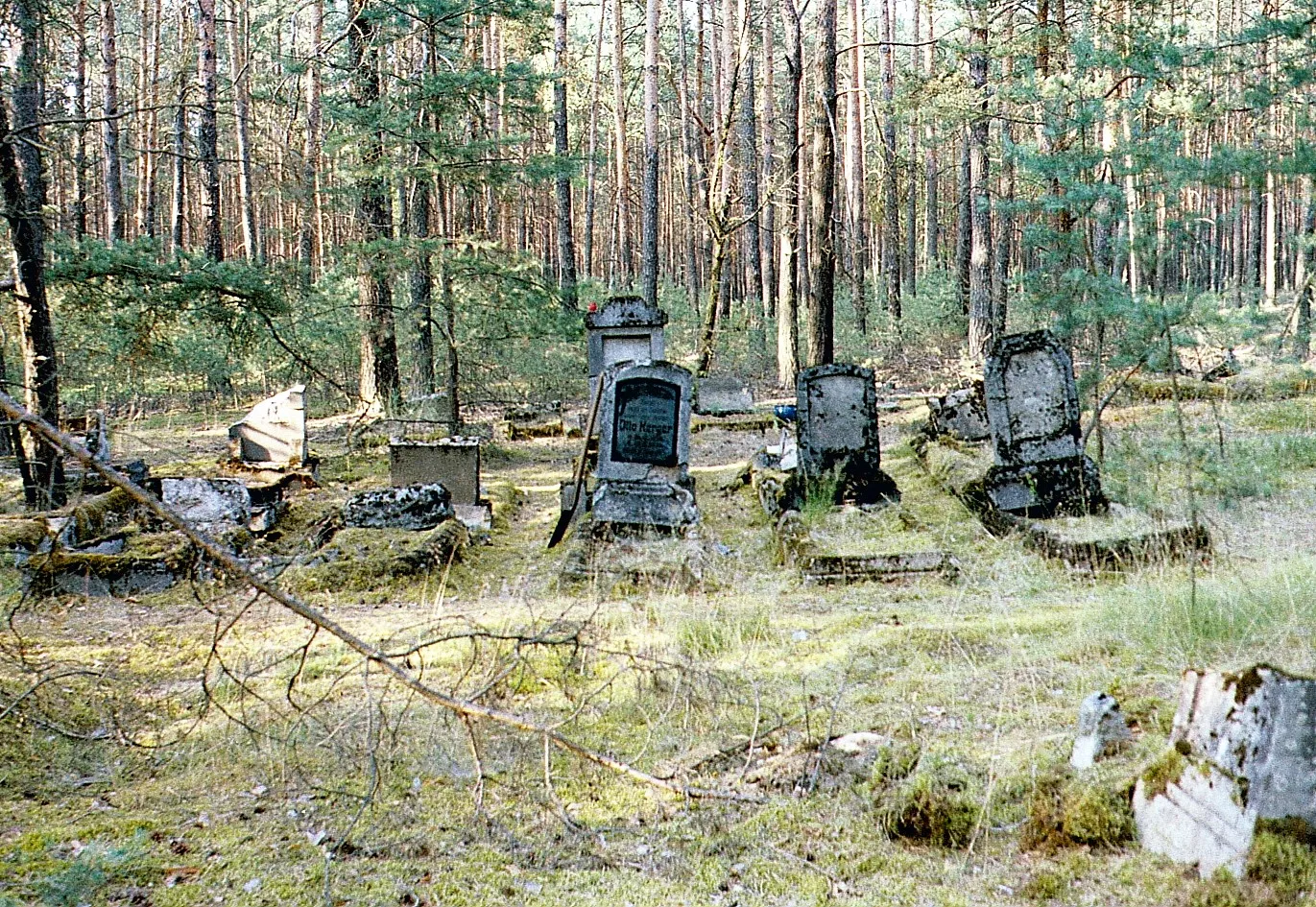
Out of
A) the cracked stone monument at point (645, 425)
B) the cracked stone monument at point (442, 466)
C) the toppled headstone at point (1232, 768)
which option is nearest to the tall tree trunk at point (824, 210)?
the cracked stone monument at point (645, 425)

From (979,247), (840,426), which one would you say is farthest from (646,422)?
(979,247)

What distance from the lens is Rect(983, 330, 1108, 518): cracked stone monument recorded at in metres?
9.59

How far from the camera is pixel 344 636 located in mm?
2938

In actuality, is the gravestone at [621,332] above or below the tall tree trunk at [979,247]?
below

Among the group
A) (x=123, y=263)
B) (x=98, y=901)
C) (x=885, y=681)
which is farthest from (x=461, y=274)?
(x=98, y=901)

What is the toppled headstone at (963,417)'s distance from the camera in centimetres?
1387

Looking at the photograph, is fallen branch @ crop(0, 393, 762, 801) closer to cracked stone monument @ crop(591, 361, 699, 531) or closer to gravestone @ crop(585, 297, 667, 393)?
cracked stone monument @ crop(591, 361, 699, 531)

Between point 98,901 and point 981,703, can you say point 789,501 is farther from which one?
point 98,901

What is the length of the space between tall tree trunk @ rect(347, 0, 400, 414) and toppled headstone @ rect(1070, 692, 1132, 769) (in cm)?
1104

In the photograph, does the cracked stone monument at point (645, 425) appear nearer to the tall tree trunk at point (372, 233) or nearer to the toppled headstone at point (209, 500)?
the toppled headstone at point (209, 500)

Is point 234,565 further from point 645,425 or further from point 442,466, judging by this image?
point 442,466

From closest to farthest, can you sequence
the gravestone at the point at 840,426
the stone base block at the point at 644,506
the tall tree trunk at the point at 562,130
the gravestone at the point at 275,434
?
1. the stone base block at the point at 644,506
2. the gravestone at the point at 840,426
3. the gravestone at the point at 275,434
4. the tall tree trunk at the point at 562,130

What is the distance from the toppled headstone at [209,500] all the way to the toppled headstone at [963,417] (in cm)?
854

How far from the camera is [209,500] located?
32.5 ft
